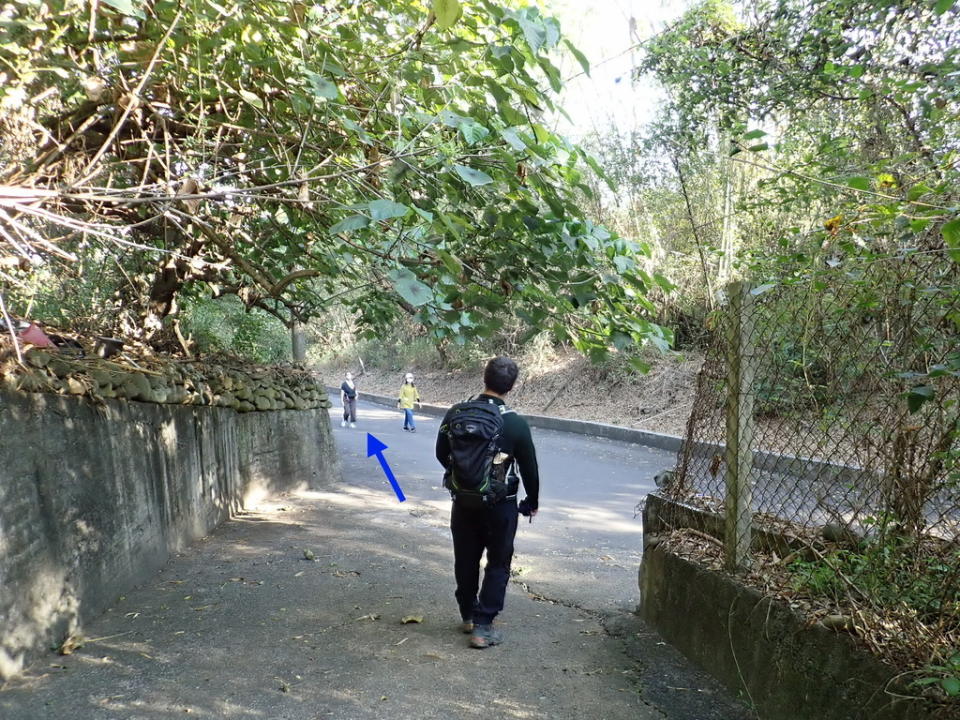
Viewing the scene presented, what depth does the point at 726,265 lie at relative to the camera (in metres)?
16.7

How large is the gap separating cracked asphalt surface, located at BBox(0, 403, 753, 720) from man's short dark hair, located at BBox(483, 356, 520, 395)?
1590 mm

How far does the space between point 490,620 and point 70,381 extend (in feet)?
10.0

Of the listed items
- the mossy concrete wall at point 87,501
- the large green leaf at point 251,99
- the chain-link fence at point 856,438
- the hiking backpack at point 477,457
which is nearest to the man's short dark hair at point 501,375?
the hiking backpack at point 477,457

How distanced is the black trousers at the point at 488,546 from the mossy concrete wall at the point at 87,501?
7.65 feet

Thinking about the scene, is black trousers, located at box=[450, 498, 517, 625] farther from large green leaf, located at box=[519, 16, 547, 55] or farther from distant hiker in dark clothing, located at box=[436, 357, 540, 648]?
large green leaf, located at box=[519, 16, 547, 55]

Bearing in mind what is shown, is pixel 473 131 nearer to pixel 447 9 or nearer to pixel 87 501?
pixel 447 9

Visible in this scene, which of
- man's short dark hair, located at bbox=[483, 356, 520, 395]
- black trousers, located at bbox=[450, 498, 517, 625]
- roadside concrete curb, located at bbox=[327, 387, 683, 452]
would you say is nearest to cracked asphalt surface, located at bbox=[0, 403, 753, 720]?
black trousers, located at bbox=[450, 498, 517, 625]

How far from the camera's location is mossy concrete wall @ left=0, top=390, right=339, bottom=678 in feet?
13.0

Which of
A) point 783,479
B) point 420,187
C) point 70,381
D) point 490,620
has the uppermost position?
point 420,187

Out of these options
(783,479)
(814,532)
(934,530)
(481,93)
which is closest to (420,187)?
(481,93)

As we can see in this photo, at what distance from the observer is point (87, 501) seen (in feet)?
15.7

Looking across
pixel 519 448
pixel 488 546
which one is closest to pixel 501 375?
pixel 519 448

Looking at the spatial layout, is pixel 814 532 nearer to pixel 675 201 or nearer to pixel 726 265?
pixel 726 265

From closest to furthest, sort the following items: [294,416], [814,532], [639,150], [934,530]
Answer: [934,530], [814,532], [294,416], [639,150]
